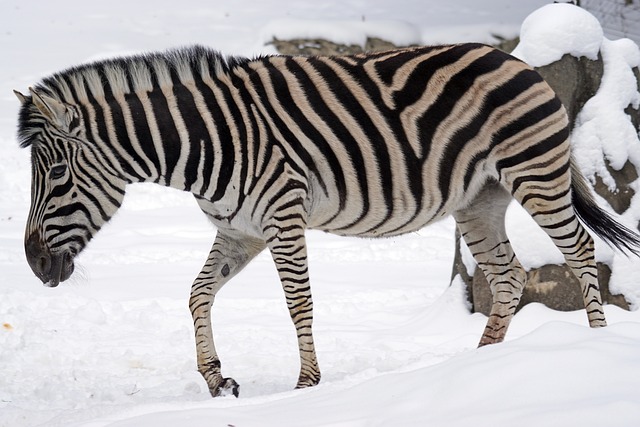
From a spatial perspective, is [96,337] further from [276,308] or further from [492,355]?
[492,355]

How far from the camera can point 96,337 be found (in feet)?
24.7

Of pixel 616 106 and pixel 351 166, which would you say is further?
pixel 616 106

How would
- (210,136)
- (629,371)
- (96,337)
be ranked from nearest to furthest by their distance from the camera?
(629,371) → (210,136) → (96,337)

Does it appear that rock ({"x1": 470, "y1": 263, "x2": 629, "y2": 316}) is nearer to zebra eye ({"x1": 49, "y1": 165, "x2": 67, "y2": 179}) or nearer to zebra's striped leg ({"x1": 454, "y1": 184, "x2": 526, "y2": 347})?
zebra's striped leg ({"x1": 454, "y1": 184, "x2": 526, "y2": 347})

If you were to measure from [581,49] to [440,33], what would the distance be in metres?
10.5

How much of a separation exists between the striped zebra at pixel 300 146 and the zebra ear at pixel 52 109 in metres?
0.02

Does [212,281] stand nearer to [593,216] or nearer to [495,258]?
[495,258]

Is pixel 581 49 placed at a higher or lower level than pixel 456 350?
higher

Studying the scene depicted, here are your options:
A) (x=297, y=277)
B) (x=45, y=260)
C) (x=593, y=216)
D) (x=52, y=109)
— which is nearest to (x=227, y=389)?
(x=297, y=277)

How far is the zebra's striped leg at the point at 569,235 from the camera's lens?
18.4ft

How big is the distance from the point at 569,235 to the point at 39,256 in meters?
3.39

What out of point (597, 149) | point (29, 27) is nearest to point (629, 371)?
point (597, 149)

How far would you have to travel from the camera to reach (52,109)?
5.18m

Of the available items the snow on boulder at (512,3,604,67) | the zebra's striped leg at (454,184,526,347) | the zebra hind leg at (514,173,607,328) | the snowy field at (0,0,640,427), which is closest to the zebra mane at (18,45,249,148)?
the snowy field at (0,0,640,427)
